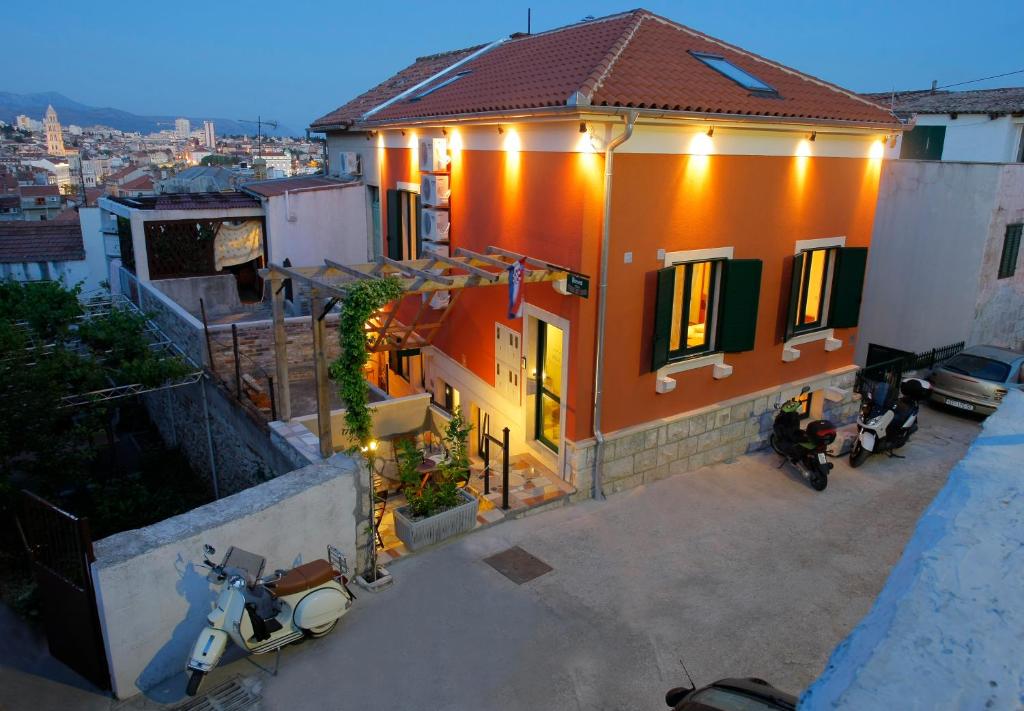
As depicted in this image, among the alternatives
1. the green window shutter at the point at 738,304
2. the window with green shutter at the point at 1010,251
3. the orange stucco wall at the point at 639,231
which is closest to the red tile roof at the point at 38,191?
the orange stucco wall at the point at 639,231

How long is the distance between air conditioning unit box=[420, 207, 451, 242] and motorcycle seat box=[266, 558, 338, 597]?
627 centimetres

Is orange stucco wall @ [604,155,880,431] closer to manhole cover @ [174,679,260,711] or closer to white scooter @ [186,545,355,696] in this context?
white scooter @ [186,545,355,696]

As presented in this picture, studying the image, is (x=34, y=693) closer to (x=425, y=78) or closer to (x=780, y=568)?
(x=780, y=568)

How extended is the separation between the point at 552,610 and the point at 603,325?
357cm

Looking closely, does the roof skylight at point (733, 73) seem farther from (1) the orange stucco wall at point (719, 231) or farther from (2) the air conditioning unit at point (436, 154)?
(2) the air conditioning unit at point (436, 154)

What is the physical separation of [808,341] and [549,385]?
473 centimetres

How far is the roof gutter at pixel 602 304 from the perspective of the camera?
8250mm

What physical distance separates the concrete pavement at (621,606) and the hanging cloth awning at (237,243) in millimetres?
11786

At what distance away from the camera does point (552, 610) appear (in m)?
7.19

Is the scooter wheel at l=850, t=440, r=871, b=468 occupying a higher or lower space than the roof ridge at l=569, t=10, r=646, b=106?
lower

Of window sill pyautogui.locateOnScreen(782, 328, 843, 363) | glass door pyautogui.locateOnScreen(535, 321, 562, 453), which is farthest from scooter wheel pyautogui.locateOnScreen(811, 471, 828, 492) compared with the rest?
glass door pyautogui.locateOnScreen(535, 321, 562, 453)

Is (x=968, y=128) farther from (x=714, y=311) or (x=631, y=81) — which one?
(x=631, y=81)

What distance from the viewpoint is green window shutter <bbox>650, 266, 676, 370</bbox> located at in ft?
30.3

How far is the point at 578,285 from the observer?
866 cm
